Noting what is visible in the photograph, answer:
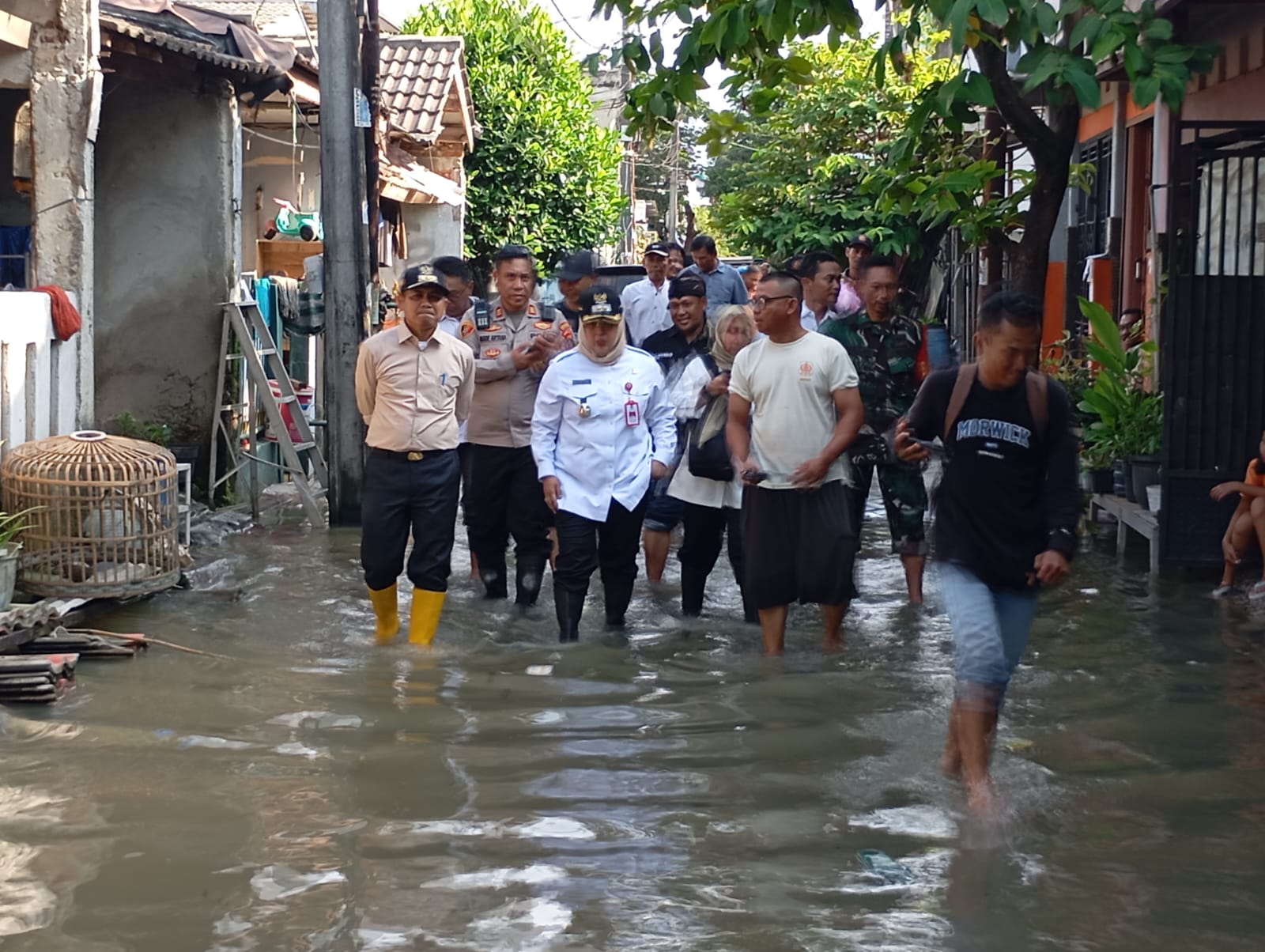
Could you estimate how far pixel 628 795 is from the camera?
219 inches

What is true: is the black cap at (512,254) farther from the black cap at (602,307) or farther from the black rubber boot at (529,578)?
the black rubber boot at (529,578)

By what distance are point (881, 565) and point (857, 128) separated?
12893 mm

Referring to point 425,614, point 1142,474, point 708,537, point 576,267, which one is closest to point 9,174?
point 576,267

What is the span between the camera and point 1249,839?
16.7ft

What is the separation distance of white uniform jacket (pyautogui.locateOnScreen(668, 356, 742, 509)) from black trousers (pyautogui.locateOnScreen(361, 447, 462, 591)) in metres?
1.24

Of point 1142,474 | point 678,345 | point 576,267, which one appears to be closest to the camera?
point 678,345

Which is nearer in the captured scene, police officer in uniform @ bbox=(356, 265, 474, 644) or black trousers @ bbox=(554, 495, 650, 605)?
police officer in uniform @ bbox=(356, 265, 474, 644)

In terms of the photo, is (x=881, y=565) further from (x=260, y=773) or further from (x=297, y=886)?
(x=297, y=886)

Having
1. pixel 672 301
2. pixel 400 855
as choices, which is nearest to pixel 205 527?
pixel 672 301

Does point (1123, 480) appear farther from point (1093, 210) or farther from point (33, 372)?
point (33, 372)

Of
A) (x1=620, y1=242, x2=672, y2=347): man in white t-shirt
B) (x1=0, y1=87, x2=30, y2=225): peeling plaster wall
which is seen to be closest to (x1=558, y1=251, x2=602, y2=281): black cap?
(x1=620, y1=242, x2=672, y2=347): man in white t-shirt

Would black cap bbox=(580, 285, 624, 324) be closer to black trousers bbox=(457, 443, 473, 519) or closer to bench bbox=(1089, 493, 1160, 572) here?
black trousers bbox=(457, 443, 473, 519)

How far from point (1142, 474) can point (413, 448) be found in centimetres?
501

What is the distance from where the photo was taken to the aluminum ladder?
1245 cm
